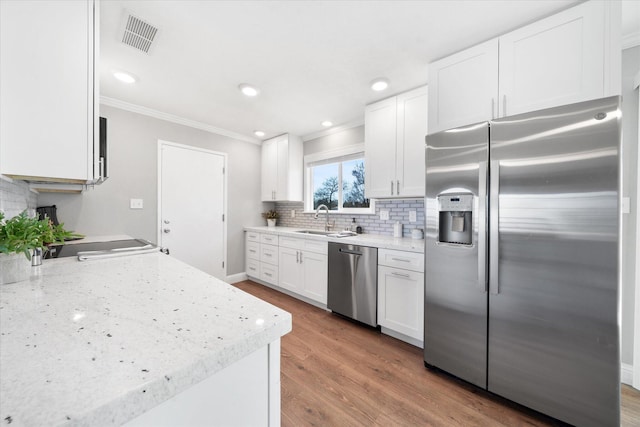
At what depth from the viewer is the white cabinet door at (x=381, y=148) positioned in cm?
263

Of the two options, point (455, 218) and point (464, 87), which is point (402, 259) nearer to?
point (455, 218)

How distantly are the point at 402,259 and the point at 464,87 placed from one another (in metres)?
1.46

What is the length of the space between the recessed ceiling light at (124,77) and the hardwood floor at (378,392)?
284 cm

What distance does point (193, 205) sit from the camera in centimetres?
350

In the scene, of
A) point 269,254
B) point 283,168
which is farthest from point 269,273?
point 283,168

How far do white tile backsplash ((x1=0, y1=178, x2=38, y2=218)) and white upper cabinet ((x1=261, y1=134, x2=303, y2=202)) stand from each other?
265 cm

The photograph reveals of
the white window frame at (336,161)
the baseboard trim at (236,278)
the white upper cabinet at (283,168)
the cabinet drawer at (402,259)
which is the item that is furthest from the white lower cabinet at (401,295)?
the baseboard trim at (236,278)

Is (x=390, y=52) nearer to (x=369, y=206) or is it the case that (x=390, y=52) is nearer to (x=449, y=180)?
(x=449, y=180)

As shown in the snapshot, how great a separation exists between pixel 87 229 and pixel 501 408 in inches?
156

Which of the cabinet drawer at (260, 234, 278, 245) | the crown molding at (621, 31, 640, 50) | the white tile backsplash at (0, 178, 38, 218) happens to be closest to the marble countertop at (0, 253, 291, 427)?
the white tile backsplash at (0, 178, 38, 218)

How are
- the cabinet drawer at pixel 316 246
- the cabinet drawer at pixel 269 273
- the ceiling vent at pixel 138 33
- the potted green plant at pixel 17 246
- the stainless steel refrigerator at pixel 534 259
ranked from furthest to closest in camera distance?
1. the cabinet drawer at pixel 269 273
2. the cabinet drawer at pixel 316 246
3. the ceiling vent at pixel 138 33
4. the stainless steel refrigerator at pixel 534 259
5. the potted green plant at pixel 17 246

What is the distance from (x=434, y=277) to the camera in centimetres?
183

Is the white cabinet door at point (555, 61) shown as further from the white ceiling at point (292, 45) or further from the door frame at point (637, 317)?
the door frame at point (637, 317)

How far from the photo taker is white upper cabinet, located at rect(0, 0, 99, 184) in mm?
962
